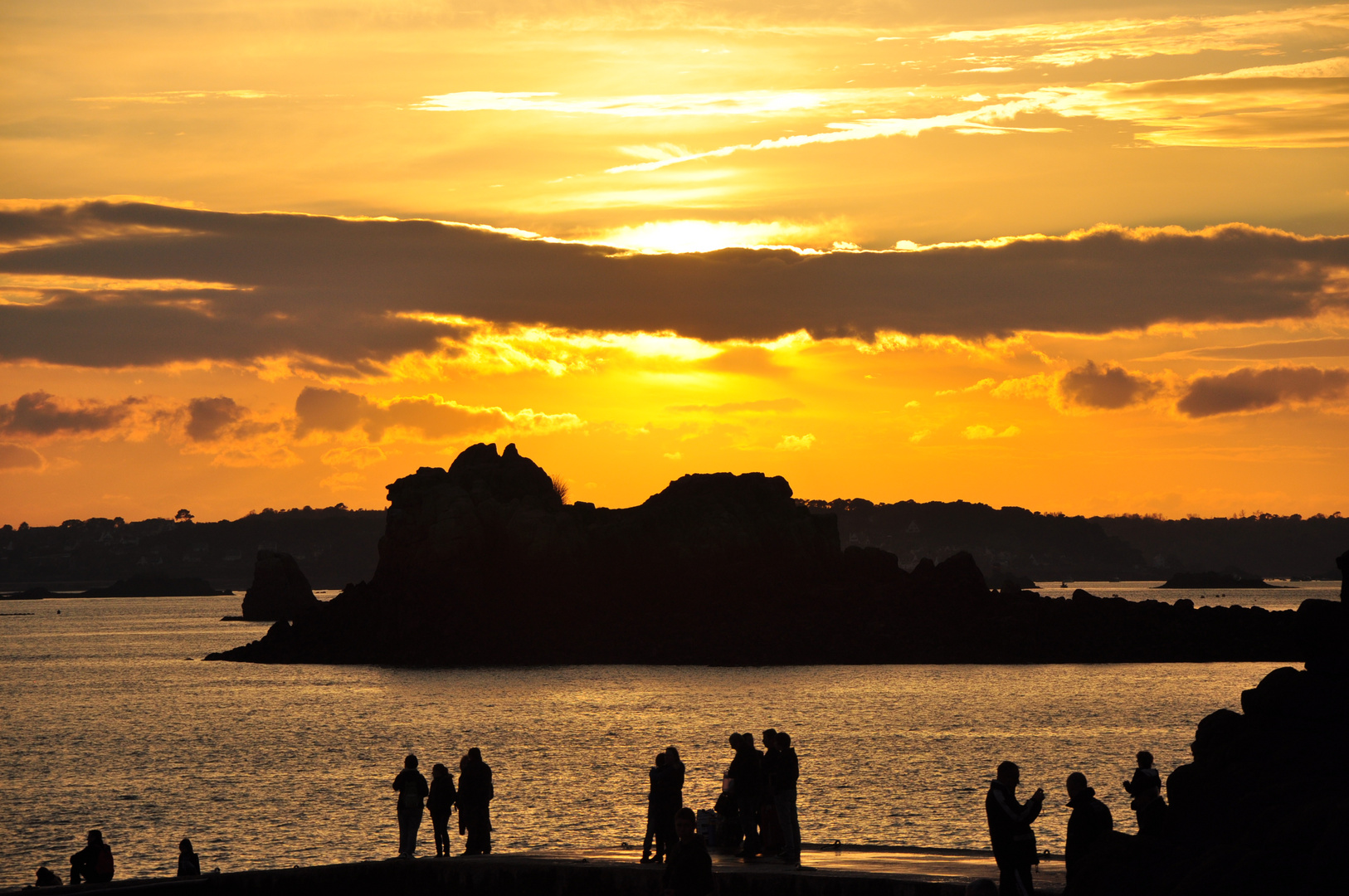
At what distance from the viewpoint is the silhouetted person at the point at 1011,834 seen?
555 inches

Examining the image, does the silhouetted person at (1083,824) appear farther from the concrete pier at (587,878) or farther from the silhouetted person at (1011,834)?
the concrete pier at (587,878)

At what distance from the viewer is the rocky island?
118125mm

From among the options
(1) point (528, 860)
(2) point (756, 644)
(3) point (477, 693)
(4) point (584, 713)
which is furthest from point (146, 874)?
(2) point (756, 644)

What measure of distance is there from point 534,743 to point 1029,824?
5291 cm

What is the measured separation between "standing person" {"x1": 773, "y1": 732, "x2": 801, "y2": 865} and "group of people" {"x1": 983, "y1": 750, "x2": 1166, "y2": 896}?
4538mm

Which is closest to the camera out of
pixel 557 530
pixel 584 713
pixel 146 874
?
pixel 146 874

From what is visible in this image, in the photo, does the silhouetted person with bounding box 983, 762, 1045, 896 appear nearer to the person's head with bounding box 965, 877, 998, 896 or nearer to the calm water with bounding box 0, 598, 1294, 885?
the person's head with bounding box 965, 877, 998, 896

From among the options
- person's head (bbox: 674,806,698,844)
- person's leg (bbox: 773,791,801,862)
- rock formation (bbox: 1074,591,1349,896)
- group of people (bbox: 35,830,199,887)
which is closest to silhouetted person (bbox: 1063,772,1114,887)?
rock formation (bbox: 1074,591,1349,896)

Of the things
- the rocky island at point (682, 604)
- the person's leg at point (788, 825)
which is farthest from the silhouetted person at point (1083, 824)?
the rocky island at point (682, 604)

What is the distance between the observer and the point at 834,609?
121 metres

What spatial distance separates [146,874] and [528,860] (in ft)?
65.2

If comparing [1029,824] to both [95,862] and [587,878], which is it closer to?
[587,878]

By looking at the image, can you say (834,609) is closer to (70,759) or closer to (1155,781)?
(70,759)

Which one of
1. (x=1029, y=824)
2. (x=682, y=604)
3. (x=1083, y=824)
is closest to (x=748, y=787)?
(x=1083, y=824)
